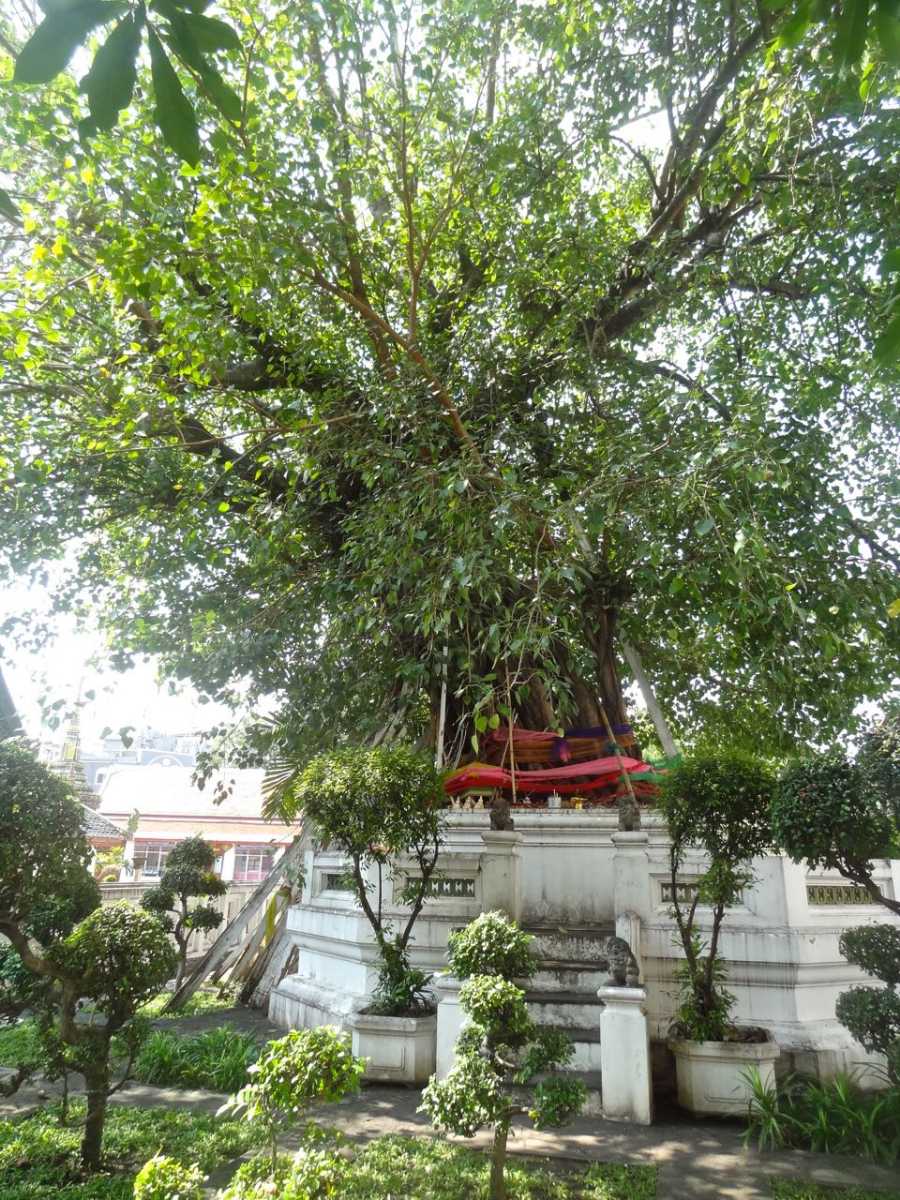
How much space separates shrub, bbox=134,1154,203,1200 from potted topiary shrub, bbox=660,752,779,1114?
12.9 ft

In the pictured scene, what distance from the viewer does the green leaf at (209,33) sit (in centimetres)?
211

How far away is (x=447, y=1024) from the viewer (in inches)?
253

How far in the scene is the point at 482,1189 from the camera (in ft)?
14.8

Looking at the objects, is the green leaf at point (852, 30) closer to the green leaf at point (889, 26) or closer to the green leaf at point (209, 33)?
the green leaf at point (889, 26)

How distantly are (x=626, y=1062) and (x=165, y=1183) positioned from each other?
3618 millimetres

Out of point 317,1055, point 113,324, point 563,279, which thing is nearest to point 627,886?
point 317,1055

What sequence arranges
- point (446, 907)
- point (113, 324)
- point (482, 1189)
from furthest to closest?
1. point (113, 324)
2. point (446, 907)
3. point (482, 1189)

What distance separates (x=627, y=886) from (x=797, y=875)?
142cm

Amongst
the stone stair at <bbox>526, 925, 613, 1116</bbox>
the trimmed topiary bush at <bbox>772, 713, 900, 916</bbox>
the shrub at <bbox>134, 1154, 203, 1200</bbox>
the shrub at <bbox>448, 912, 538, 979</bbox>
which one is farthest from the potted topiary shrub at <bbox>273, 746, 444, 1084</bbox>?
the shrub at <bbox>134, 1154, 203, 1200</bbox>

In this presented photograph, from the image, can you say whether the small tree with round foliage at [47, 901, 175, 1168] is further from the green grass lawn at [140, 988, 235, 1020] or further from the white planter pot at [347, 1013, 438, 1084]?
the green grass lawn at [140, 988, 235, 1020]

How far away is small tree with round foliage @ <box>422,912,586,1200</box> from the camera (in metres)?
4.21

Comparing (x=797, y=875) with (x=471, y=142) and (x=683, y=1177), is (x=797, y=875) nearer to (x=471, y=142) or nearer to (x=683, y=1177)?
(x=683, y=1177)

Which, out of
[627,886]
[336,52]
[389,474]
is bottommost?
[627,886]

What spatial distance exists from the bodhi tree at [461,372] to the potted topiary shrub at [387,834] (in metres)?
1.01
